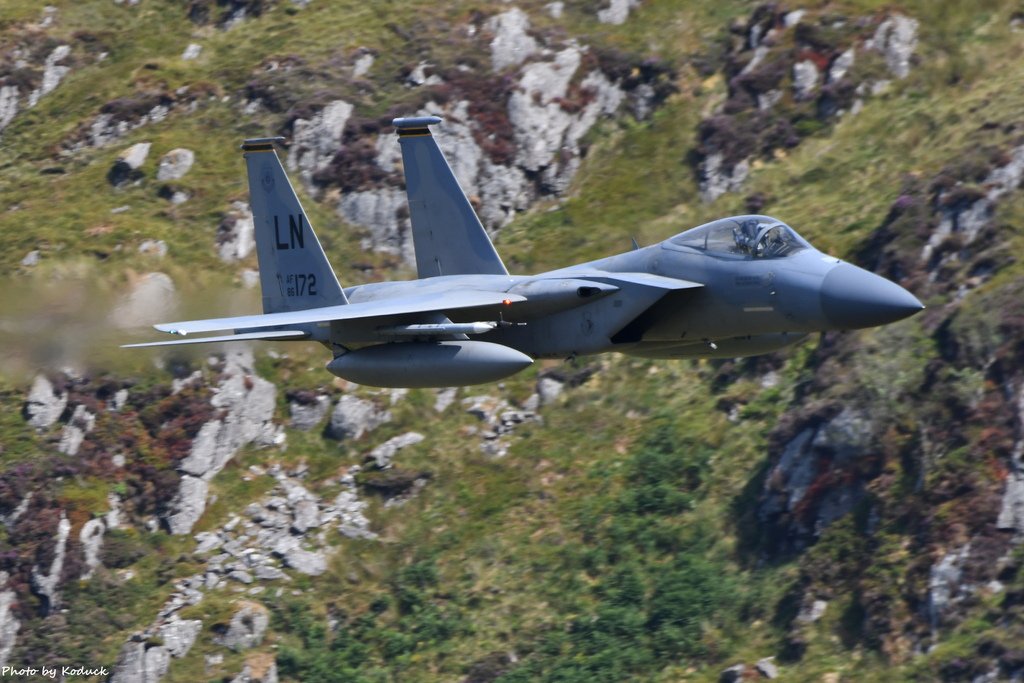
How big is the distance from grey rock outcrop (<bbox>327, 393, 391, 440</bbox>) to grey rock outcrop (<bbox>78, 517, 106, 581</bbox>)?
6.17 m

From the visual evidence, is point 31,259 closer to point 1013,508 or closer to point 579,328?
point 579,328

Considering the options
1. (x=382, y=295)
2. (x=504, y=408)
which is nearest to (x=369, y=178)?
(x=504, y=408)

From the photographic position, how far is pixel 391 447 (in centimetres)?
3731

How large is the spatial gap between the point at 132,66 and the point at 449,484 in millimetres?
21203

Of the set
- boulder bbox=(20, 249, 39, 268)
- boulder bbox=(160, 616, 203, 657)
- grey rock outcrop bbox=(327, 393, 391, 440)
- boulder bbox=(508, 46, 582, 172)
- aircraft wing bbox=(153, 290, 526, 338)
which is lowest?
boulder bbox=(160, 616, 203, 657)

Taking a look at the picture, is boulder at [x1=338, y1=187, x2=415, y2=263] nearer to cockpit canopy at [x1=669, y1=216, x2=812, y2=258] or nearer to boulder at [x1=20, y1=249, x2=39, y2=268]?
boulder at [x1=20, y1=249, x2=39, y2=268]

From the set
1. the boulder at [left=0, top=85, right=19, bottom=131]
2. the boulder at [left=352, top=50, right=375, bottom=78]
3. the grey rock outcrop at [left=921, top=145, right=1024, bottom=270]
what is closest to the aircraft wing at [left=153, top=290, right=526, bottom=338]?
the grey rock outcrop at [left=921, top=145, right=1024, bottom=270]

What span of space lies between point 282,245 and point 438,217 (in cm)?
305

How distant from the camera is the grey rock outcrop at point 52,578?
34.3 meters

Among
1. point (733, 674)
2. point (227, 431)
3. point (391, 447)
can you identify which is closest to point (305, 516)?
point (391, 447)

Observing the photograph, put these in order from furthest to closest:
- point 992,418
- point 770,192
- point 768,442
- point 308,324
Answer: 1. point 770,192
2. point 768,442
3. point 992,418
4. point 308,324

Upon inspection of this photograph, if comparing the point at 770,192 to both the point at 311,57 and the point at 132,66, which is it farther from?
the point at 132,66

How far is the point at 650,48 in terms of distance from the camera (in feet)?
154

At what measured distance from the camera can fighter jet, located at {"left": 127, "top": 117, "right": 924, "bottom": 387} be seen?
73.1ft
